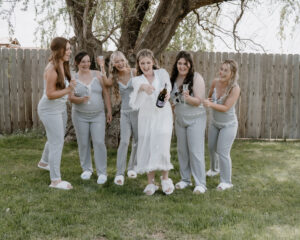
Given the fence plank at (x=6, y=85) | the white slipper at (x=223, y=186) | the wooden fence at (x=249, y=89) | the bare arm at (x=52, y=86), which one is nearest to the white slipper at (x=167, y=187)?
the white slipper at (x=223, y=186)

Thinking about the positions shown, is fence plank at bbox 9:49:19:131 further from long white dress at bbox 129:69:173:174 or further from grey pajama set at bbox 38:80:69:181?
long white dress at bbox 129:69:173:174

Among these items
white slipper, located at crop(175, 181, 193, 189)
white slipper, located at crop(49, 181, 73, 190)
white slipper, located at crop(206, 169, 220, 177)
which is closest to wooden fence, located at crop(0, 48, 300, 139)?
white slipper, located at crop(206, 169, 220, 177)

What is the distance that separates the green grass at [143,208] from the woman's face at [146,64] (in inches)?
59.1

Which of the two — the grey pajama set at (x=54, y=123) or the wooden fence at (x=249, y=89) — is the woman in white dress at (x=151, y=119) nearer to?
the grey pajama set at (x=54, y=123)

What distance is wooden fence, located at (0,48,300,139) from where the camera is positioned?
8.32 meters

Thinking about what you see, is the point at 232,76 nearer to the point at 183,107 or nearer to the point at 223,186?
the point at 183,107

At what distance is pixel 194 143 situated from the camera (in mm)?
4484

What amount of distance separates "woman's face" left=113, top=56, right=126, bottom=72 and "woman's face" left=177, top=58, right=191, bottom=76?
0.78 m

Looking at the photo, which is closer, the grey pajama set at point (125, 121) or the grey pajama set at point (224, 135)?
the grey pajama set at point (224, 135)

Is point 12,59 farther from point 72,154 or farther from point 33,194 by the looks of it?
point 33,194

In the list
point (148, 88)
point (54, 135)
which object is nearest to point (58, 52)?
point (54, 135)

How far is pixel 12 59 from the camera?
8359 mm

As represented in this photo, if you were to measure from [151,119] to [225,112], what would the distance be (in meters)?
1.01

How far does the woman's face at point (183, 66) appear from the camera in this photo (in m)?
4.33
